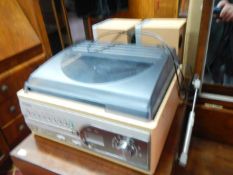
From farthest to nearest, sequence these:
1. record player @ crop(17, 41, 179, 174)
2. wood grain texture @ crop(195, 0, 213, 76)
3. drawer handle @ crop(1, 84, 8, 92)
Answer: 1. drawer handle @ crop(1, 84, 8, 92)
2. wood grain texture @ crop(195, 0, 213, 76)
3. record player @ crop(17, 41, 179, 174)

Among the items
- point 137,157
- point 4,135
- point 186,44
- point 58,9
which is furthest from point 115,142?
point 58,9

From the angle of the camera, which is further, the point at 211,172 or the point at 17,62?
the point at 17,62

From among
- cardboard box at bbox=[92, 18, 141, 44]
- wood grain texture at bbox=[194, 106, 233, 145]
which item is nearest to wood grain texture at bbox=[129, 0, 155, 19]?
cardboard box at bbox=[92, 18, 141, 44]

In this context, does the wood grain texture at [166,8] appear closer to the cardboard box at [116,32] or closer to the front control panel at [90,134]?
the cardboard box at [116,32]

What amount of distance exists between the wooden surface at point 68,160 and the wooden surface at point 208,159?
0.23 metres

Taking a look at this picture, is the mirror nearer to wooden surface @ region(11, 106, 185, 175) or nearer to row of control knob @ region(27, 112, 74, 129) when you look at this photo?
wooden surface @ region(11, 106, 185, 175)

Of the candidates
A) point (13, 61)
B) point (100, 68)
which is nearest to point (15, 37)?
point (13, 61)

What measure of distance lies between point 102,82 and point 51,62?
0.22 meters

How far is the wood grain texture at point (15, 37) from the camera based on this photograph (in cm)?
100

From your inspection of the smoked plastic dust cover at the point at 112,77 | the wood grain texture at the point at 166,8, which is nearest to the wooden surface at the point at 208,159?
the smoked plastic dust cover at the point at 112,77

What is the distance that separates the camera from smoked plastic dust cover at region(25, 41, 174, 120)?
0.45 metres

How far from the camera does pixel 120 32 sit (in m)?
0.82

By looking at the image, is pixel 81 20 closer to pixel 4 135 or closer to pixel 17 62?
pixel 17 62

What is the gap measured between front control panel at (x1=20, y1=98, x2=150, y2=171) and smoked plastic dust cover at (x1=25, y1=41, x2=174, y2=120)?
45 mm
